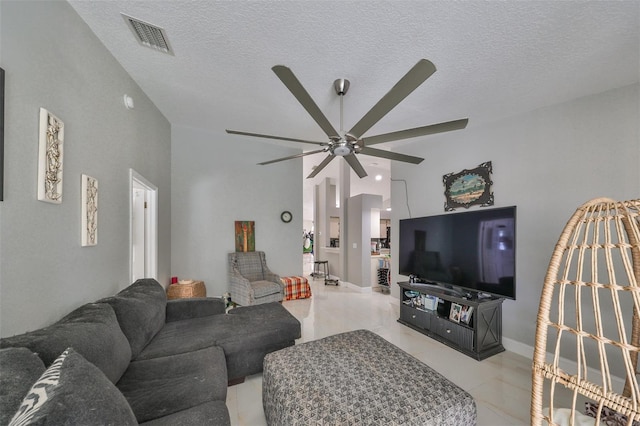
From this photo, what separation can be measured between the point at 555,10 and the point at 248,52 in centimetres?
222

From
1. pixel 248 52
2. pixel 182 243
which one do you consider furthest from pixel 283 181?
pixel 248 52

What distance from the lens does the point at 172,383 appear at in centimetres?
145

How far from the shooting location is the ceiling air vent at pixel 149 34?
173 cm

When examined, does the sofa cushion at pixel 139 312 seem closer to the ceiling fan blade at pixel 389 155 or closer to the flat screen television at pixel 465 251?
the ceiling fan blade at pixel 389 155

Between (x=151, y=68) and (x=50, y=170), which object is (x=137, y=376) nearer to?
(x=50, y=170)

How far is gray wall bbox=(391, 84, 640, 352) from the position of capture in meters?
2.23

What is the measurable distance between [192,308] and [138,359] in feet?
2.75

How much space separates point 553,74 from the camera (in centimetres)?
214

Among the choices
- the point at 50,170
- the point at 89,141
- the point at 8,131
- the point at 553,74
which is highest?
the point at 553,74

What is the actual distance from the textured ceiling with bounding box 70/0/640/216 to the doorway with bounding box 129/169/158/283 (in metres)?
1.27

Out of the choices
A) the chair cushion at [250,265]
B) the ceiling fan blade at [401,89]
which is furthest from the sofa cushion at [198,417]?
the chair cushion at [250,265]

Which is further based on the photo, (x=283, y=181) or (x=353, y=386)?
(x=283, y=181)

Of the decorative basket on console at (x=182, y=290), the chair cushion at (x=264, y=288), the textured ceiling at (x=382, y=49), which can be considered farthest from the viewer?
the chair cushion at (x=264, y=288)

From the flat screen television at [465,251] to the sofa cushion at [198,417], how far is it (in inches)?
109
